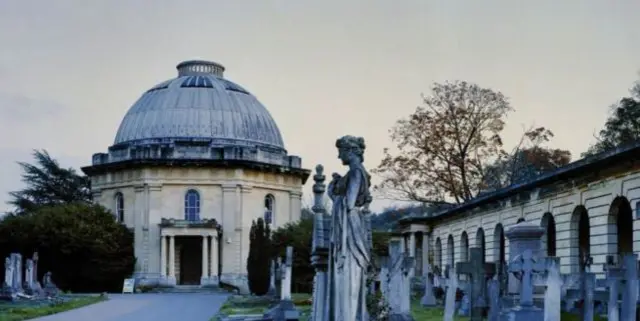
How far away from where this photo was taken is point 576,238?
1219 inches

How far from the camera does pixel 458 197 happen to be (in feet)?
177

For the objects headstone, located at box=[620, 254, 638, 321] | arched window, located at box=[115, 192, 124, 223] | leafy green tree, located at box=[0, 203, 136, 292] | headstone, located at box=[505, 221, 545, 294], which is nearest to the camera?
headstone, located at box=[620, 254, 638, 321]

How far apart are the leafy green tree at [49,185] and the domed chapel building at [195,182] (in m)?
14.7

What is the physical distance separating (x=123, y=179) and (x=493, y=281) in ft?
159

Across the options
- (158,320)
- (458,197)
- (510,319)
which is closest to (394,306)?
(510,319)

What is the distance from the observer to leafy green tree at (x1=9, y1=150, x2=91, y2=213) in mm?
80250

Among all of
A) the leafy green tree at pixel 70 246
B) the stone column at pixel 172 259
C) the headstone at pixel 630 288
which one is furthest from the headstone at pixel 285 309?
the leafy green tree at pixel 70 246

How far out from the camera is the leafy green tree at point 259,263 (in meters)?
48.2

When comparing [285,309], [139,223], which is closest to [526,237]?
[285,309]

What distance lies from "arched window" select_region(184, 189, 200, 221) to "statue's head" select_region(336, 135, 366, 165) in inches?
2074

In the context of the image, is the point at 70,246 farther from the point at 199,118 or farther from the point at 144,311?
the point at 144,311

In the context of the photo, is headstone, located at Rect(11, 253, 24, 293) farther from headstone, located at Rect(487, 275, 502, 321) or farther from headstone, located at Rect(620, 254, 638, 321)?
headstone, located at Rect(620, 254, 638, 321)

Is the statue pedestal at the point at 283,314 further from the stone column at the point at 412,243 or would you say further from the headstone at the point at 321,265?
the stone column at the point at 412,243

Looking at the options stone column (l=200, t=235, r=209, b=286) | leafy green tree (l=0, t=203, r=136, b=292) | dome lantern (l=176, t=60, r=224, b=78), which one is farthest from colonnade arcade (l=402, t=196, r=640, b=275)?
dome lantern (l=176, t=60, r=224, b=78)
